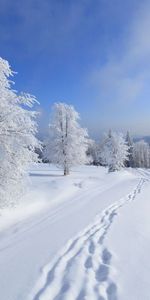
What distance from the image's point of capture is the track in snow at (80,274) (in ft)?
18.7

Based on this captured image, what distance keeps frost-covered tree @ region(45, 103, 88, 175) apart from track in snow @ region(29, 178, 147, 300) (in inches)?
1102

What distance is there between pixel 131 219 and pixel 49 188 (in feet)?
34.7

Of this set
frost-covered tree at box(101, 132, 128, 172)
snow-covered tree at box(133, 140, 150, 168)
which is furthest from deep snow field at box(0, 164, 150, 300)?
snow-covered tree at box(133, 140, 150, 168)

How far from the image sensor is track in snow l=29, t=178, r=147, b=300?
18.7 feet

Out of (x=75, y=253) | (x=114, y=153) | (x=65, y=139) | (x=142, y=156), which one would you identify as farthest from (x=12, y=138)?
(x=142, y=156)

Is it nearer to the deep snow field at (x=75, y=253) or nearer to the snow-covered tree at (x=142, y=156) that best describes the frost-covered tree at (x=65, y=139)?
the deep snow field at (x=75, y=253)

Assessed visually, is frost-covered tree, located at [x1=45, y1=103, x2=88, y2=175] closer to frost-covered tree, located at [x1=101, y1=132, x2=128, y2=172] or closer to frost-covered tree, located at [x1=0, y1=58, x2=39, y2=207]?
frost-covered tree, located at [x1=101, y1=132, x2=128, y2=172]

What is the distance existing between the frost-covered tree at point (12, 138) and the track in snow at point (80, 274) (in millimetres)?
4567

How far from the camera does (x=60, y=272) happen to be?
6.86 meters

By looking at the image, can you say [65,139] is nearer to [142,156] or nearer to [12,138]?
[12,138]

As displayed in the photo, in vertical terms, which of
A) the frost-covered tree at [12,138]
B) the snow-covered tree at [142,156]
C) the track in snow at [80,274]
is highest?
the snow-covered tree at [142,156]

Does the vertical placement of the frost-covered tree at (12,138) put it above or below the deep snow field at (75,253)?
above

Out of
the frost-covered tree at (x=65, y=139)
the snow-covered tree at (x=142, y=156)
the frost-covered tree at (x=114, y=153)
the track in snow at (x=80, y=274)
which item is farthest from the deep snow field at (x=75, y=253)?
the snow-covered tree at (x=142, y=156)

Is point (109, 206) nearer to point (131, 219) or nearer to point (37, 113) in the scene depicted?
point (131, 219)
